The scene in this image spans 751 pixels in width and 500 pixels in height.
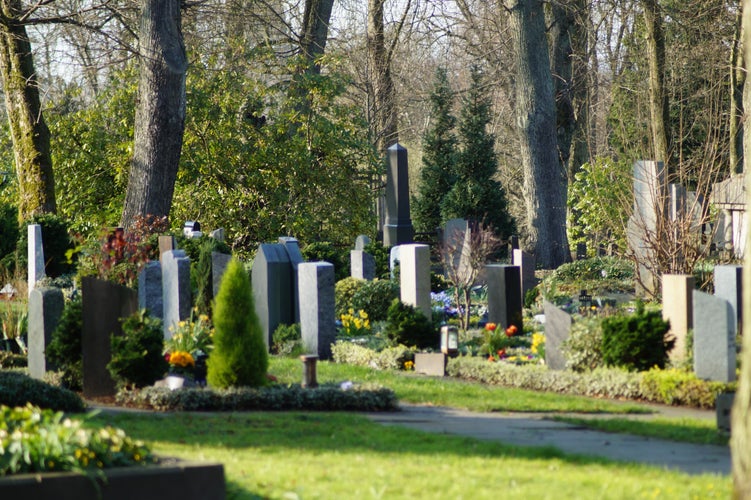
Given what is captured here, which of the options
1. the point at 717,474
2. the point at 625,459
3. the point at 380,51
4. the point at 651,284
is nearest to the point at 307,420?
the point at 625,459

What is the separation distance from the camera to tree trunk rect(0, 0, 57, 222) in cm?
2469

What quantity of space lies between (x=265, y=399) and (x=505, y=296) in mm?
5418

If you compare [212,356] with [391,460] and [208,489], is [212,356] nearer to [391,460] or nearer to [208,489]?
[391,460]

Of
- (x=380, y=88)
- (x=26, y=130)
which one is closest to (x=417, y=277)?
(x=26, y=130)

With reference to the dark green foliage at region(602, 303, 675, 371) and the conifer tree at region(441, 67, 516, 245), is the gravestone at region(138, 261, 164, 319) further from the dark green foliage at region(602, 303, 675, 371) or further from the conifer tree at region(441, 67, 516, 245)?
the conifer tree at region(441, 67, 516, 245)

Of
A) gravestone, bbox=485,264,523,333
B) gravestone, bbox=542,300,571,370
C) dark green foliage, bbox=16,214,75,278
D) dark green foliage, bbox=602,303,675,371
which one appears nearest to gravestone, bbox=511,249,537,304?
gravestone, bbox=485,264,523,333

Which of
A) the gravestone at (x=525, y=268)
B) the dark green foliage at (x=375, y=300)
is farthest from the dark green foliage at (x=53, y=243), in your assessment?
the gravestone at (x=525, y=268)

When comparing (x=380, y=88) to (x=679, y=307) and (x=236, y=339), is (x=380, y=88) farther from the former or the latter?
(x=236, y=339)

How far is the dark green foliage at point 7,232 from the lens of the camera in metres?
24.6

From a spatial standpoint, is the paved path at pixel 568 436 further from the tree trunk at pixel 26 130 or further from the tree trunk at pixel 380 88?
the tree trunk at pixel 380 88

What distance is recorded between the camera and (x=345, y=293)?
17.2 metres

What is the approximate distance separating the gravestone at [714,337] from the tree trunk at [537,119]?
14770 mm

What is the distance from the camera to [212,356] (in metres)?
10.4

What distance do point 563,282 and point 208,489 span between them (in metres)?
14.7
